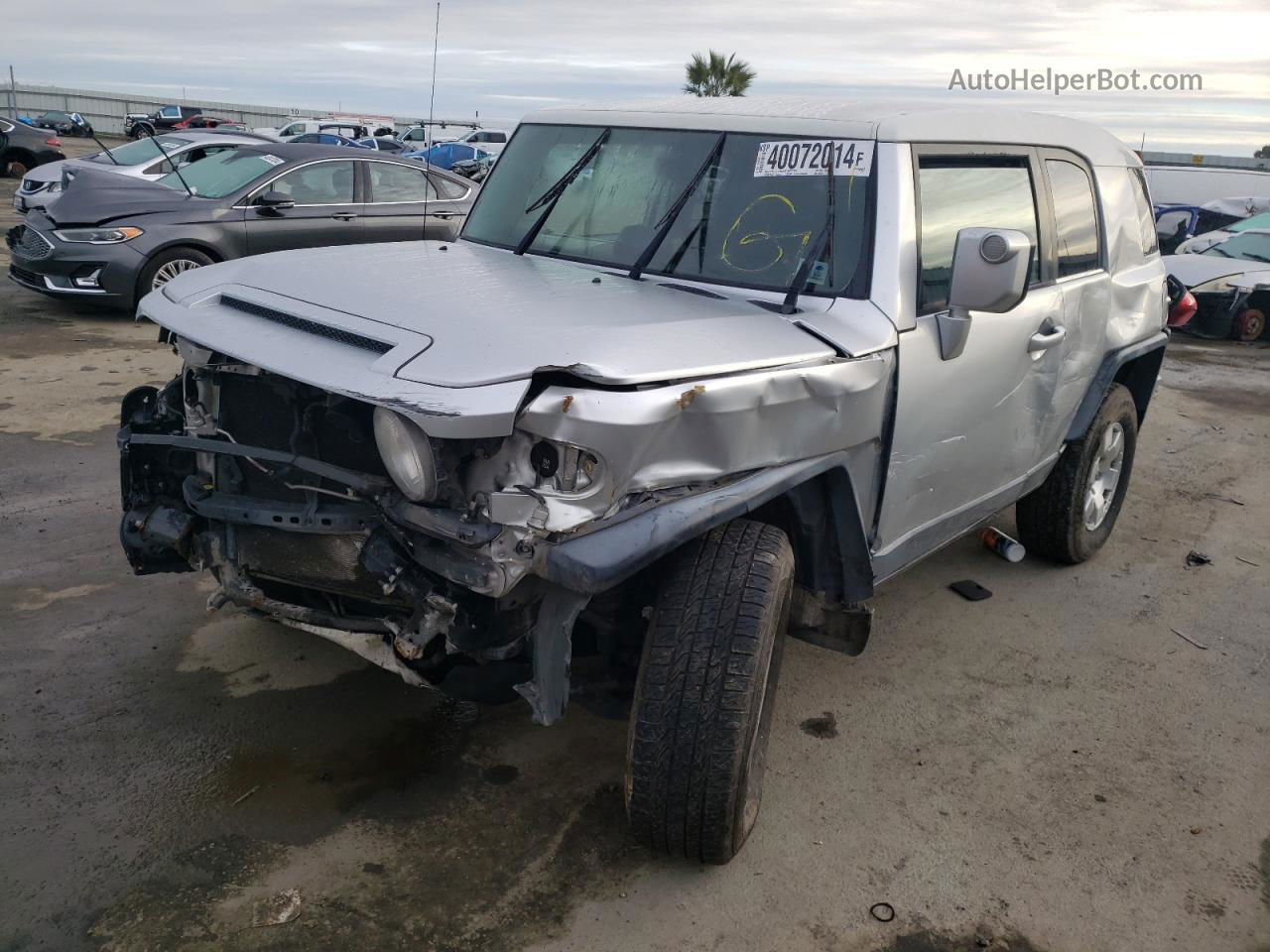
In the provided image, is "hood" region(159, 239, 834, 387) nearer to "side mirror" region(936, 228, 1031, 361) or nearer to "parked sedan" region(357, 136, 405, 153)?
"side mirror" region(936, 228, 1031, 361)

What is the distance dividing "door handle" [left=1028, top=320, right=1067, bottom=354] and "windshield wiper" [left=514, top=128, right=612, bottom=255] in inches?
68.4

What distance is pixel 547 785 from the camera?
326 centimetres

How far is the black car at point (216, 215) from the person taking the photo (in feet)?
29.2

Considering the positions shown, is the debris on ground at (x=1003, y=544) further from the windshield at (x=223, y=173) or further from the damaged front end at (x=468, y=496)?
the windshield at (x=223, y=173)

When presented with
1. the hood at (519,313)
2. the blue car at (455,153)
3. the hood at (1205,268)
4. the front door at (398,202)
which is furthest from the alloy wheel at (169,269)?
the blue car at (455,153)

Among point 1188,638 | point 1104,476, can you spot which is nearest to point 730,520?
point 1188,638

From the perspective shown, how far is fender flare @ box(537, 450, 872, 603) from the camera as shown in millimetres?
2436

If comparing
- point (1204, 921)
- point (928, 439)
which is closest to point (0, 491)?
point (928, 439)

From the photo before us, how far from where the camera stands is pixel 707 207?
143 inches

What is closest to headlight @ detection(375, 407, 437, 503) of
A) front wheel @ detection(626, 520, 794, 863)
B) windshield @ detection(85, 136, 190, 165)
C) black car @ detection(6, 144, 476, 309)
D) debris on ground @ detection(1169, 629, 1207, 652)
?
front wheel @ detection(626, 520, 794, 863)

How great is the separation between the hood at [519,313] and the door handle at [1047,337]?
125cm

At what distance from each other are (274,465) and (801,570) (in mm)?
1559

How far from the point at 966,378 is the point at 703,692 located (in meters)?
1.56

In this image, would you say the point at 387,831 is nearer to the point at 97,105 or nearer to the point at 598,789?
the point at 598,789
